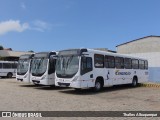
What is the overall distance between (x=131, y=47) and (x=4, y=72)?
17.6 meters

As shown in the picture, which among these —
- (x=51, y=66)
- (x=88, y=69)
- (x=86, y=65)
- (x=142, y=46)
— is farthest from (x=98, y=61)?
(x=142, y=46)

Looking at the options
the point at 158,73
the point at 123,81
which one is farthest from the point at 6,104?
the point at 158,73

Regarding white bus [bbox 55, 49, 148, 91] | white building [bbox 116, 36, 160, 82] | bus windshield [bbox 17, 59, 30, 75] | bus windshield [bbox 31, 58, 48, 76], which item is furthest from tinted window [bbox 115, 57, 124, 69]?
white building [bbox 116, 36, 160, 82]

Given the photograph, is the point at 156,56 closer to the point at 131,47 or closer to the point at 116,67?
the point at 131,47

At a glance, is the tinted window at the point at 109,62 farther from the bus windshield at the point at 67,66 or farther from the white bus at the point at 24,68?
the white bus at the point at 24,68

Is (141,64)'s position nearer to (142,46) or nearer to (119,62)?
(119,62)

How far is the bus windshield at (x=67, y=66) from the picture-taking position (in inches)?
650

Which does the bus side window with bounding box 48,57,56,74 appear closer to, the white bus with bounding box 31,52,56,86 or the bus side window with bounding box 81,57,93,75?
the white bus with bounding box 31,52,56,86

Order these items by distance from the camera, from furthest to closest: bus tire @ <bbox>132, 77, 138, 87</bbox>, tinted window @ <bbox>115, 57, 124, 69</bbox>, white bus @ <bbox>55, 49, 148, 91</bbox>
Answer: bus tire @ <bbox>132, 77, 138, 87</bbox> → tinted window @ <bbox>115, 57, 124, 69</bbox> → white bus @ <bbox>55, 49, 148, 91</bbox>

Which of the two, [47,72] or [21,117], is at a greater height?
[47,72]

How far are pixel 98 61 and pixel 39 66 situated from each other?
183 inches

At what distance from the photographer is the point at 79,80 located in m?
16.2

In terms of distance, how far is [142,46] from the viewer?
3650cm

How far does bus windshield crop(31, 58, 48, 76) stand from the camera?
1949 cm
